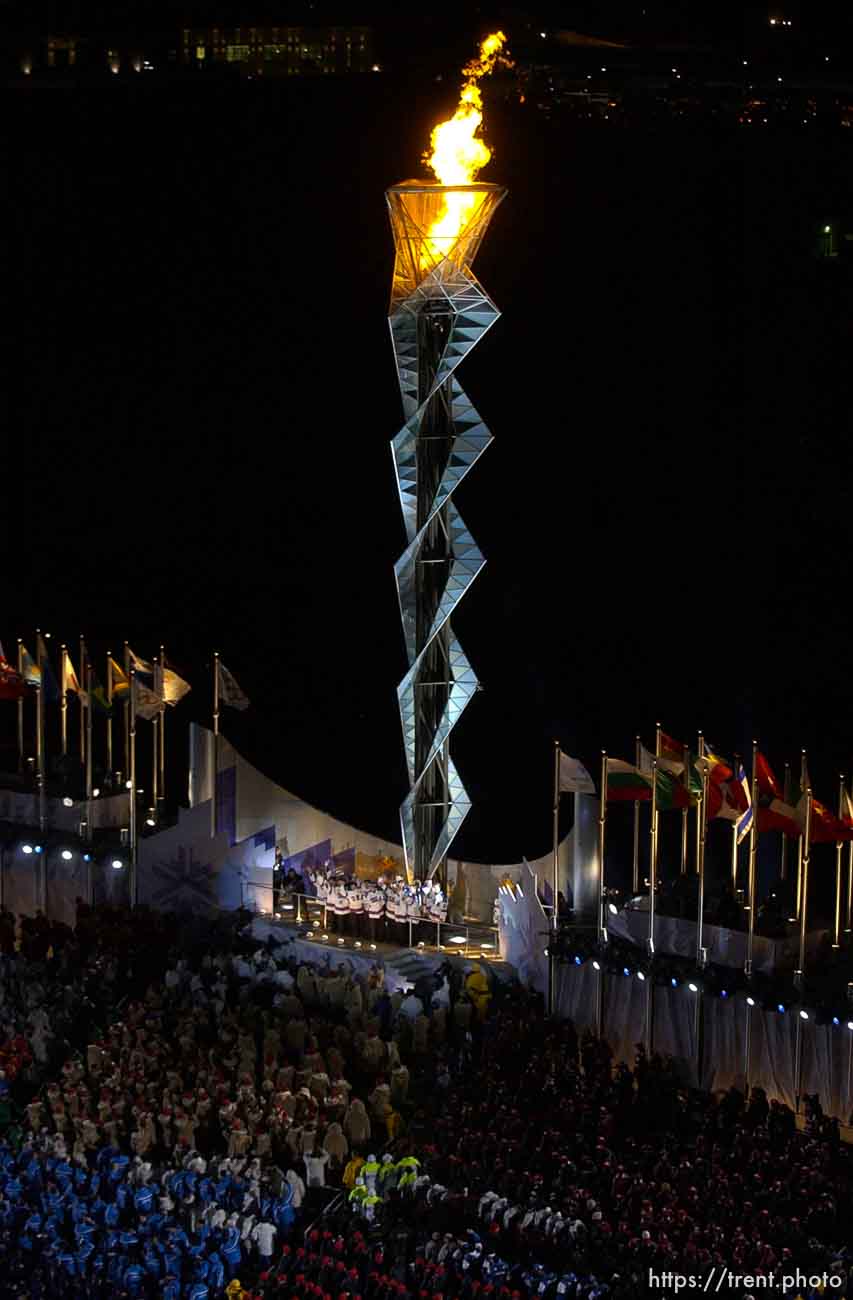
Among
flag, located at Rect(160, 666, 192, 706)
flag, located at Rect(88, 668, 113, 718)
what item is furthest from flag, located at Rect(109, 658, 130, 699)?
flag, located at Rect(160, 666, 192, 706)

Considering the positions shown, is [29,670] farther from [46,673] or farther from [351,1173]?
[351,1173]

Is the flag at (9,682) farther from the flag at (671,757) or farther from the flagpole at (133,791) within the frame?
the flag at (671,757)

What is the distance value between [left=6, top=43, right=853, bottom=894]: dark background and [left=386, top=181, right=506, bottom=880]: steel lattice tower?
854 centimetres

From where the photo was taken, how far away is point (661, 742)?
40312 millimetres

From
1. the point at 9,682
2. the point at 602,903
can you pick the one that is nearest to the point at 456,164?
the point at 602,903

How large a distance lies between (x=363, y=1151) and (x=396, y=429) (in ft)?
87.3

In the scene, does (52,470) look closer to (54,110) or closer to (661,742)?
(54,110)

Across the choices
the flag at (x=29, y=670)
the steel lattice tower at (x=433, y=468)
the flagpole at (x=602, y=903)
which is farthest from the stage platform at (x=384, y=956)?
the flag at (x=29, y=670)

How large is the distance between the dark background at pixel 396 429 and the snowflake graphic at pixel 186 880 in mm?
8681

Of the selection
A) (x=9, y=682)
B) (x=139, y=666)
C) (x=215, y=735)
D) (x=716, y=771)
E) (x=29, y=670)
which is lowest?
(x=215, y=735)

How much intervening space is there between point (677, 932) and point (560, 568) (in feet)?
59.9

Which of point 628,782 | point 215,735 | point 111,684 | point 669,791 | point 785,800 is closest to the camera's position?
point 785,800

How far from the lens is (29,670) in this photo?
4944cm

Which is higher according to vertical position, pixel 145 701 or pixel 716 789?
pixel 716 789
